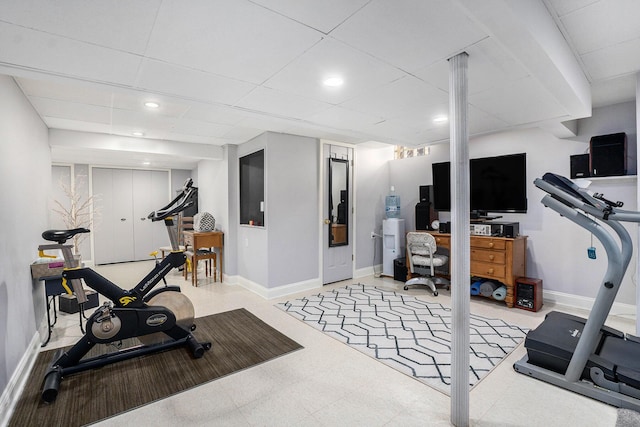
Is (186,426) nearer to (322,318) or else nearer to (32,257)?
(322,318)

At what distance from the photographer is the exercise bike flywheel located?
2.76m

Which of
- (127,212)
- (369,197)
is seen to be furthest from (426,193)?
(127,212)

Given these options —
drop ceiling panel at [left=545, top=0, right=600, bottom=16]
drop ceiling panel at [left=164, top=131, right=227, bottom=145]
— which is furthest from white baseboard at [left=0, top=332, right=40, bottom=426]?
drop ceiling panel at [left=545, top=0, right=600, bottom=16]

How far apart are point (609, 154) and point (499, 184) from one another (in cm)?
115

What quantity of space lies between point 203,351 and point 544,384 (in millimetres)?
2765

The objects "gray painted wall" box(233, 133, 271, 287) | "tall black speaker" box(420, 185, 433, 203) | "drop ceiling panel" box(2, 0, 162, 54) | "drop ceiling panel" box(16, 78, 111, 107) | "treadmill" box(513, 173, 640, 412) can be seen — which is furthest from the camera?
"tall black speaker" box(420, 185, 433, 203)

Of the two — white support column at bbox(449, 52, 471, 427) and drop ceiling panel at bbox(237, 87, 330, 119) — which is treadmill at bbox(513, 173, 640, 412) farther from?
drop ceiling panel at bbox(237, 87, 330, 119)

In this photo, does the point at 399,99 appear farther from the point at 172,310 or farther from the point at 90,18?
the point at 172,310

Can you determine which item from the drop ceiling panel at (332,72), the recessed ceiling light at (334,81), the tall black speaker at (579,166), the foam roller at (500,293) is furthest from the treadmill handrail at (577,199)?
the foam roller at (500,293)

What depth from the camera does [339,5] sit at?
1474 mm

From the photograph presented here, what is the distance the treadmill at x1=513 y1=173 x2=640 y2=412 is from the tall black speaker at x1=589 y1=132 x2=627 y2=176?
1637mm

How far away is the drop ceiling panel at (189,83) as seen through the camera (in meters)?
2.14

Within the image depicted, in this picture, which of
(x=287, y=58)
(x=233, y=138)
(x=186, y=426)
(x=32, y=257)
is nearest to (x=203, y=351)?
(x=186, y=426)

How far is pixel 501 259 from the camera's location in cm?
387
